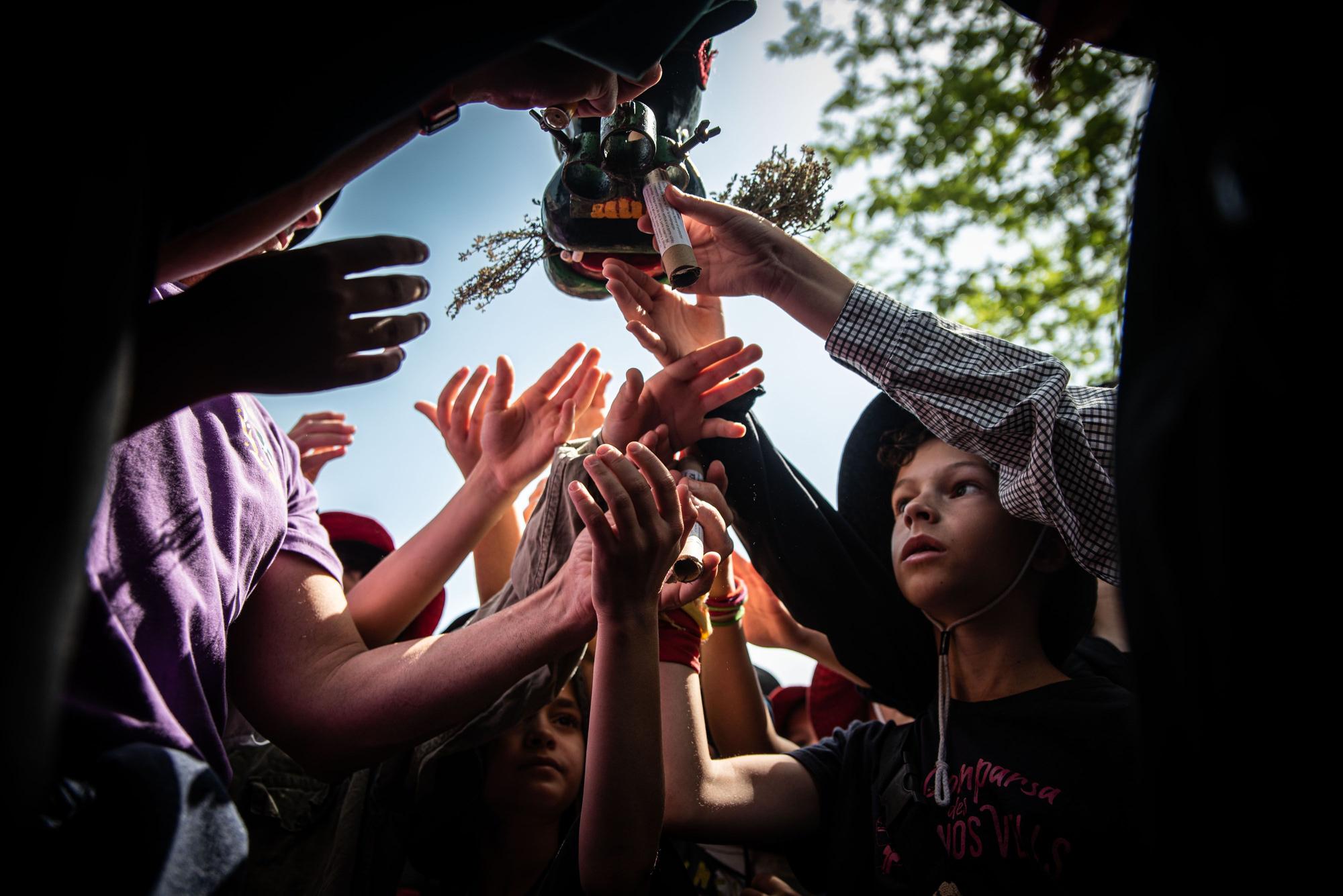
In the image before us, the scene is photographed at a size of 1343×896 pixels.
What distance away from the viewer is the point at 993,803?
5.55ft

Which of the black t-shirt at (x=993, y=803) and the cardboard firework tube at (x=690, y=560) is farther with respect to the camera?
the cardboard firework tube at (x=690, y=560)

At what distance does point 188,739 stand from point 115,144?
0.67m

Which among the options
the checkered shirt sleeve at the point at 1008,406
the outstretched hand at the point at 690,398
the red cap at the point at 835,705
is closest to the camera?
the checkered shirt sleeve at the point at 1008,406

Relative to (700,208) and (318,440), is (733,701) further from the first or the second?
(318,440)

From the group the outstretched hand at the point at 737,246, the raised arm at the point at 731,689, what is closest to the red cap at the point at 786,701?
the raised arm at the point at 731,689

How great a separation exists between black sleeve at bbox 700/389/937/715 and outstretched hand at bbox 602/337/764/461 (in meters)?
0.08

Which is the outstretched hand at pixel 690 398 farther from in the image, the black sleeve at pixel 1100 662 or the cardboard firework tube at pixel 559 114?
the black sleeve at pixel 1100 662

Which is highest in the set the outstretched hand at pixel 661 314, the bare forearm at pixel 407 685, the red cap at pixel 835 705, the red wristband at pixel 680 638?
the outstretched hand at pixel 661 314

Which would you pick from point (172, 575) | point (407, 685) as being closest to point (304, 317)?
point (172, 575)

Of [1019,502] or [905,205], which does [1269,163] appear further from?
[905,205]

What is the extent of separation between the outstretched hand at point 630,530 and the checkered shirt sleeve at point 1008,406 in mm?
597

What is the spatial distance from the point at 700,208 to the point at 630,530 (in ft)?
2.67

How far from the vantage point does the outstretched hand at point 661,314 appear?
202 centimetres

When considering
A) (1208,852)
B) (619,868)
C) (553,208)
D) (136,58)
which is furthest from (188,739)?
(553,208)
